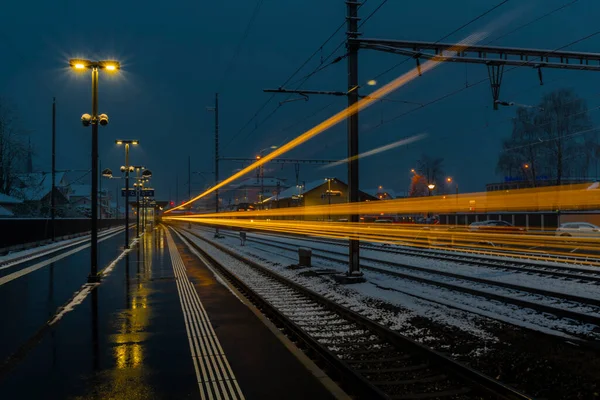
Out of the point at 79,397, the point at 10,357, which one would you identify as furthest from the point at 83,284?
the point at 79,397

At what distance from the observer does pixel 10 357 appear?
733cm

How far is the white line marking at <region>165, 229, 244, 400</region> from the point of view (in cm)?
590

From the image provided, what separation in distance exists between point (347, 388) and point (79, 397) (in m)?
3.06

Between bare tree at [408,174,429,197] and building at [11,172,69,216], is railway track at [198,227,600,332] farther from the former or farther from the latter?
bare tree at [408,174,429,197]

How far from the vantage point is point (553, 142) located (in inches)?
1956

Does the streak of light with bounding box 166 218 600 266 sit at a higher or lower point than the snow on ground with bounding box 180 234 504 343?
higher

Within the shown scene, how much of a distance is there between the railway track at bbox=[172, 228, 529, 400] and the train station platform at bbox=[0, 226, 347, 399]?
38 centimetres

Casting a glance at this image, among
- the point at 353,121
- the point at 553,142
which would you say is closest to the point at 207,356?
the point at 353,121

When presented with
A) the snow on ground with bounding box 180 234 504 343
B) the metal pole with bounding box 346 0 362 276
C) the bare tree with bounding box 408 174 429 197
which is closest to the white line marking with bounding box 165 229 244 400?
the snow on ground with bounding box 180 234 504 343

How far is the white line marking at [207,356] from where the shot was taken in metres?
5.90

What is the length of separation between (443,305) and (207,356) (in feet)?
20.5

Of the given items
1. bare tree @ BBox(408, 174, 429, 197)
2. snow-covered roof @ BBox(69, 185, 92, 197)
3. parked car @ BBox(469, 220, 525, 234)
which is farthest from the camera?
snow-covered roof @ BBox(69, 185, 92, 197)

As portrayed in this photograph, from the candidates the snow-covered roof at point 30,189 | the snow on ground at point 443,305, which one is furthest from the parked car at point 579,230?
the snow-covered roof at point 30,189

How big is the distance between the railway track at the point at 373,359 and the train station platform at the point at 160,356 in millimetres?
379
